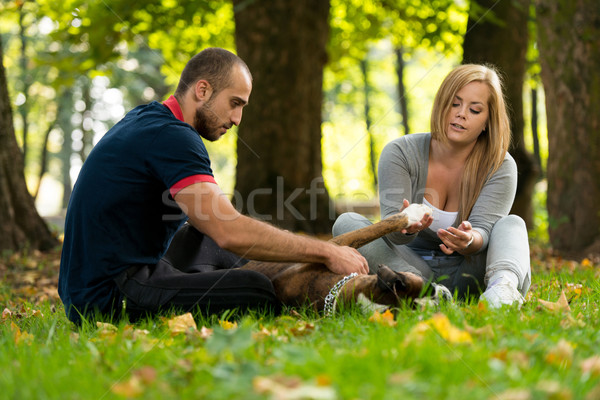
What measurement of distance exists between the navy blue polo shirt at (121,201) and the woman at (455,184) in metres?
1.31

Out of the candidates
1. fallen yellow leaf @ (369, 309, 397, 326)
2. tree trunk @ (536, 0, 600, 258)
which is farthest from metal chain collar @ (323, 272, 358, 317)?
tree trunk @ (536, 0, 600, 258)

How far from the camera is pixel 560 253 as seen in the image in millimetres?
6234

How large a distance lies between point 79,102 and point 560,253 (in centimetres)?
2217

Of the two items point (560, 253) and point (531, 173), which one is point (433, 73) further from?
point (560, 253)

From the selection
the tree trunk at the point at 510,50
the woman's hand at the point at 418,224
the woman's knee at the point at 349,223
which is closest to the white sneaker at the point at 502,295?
the woman's hand at the point at 418,224

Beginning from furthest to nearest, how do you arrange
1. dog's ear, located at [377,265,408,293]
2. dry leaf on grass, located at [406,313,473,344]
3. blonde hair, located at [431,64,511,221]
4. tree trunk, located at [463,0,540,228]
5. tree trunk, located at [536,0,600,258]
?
tree trunk, located at [463,0,540,228] → tree trunk, located at [536,0,600,258] → blonde hair, located at [431,64,511,221] → dog's ear, located at [377,265,408,293] → dry leaf on grass, located at [406,313,473,344]

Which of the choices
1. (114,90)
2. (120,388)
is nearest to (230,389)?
(120,388)

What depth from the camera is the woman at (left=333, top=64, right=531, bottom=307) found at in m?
3.45

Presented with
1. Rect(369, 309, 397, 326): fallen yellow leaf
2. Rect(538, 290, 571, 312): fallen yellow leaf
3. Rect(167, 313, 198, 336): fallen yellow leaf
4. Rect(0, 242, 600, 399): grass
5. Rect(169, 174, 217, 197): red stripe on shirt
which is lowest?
Rect(167, 313, 198, 336): fallen yellow leaf

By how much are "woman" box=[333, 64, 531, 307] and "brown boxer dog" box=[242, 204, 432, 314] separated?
209mm

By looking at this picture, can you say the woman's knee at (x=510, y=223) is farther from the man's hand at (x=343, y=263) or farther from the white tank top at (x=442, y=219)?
the man's hand at (x=343, y=263)

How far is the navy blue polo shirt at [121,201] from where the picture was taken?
2.89 meters

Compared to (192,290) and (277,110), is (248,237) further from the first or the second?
(277,110)

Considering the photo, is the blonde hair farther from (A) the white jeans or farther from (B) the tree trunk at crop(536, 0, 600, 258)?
(B) the tree trunk at crop(536, 0, 600, 258)
